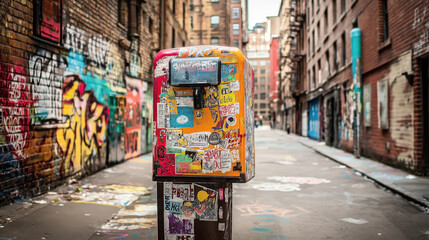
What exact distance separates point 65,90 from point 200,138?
18.1 feet

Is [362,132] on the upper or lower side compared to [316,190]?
upper

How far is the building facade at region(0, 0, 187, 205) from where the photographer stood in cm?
646

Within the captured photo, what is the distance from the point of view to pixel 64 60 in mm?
8430

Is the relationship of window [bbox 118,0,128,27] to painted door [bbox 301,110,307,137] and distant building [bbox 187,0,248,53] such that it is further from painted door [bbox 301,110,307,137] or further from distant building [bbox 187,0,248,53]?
distant building [bbox 187,0,248,53]

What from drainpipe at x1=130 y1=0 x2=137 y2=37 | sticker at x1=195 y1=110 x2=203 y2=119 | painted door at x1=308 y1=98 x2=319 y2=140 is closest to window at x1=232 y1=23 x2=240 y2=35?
painted door at x1=308 y1=98 x2=319 y2=140

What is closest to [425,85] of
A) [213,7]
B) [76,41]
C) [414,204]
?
[414,204]

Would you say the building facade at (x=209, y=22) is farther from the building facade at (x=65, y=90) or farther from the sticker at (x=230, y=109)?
the sticker at (x=230, y=109)

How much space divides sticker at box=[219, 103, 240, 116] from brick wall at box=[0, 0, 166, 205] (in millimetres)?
4099

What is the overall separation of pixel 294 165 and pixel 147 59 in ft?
24.9

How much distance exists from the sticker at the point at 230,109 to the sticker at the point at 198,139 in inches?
Answer: 11.9

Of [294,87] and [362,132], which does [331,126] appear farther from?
[294,87]

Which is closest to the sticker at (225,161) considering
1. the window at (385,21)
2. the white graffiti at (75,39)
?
the white graffiti at (75,39)

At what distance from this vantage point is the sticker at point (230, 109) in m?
4.11

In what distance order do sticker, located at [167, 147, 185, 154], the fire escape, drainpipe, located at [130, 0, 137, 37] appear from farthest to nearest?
the fire escape
drainpipe, located at [130, 0, 137, 37]
sticker, located at [167, 147, 185, 154]
